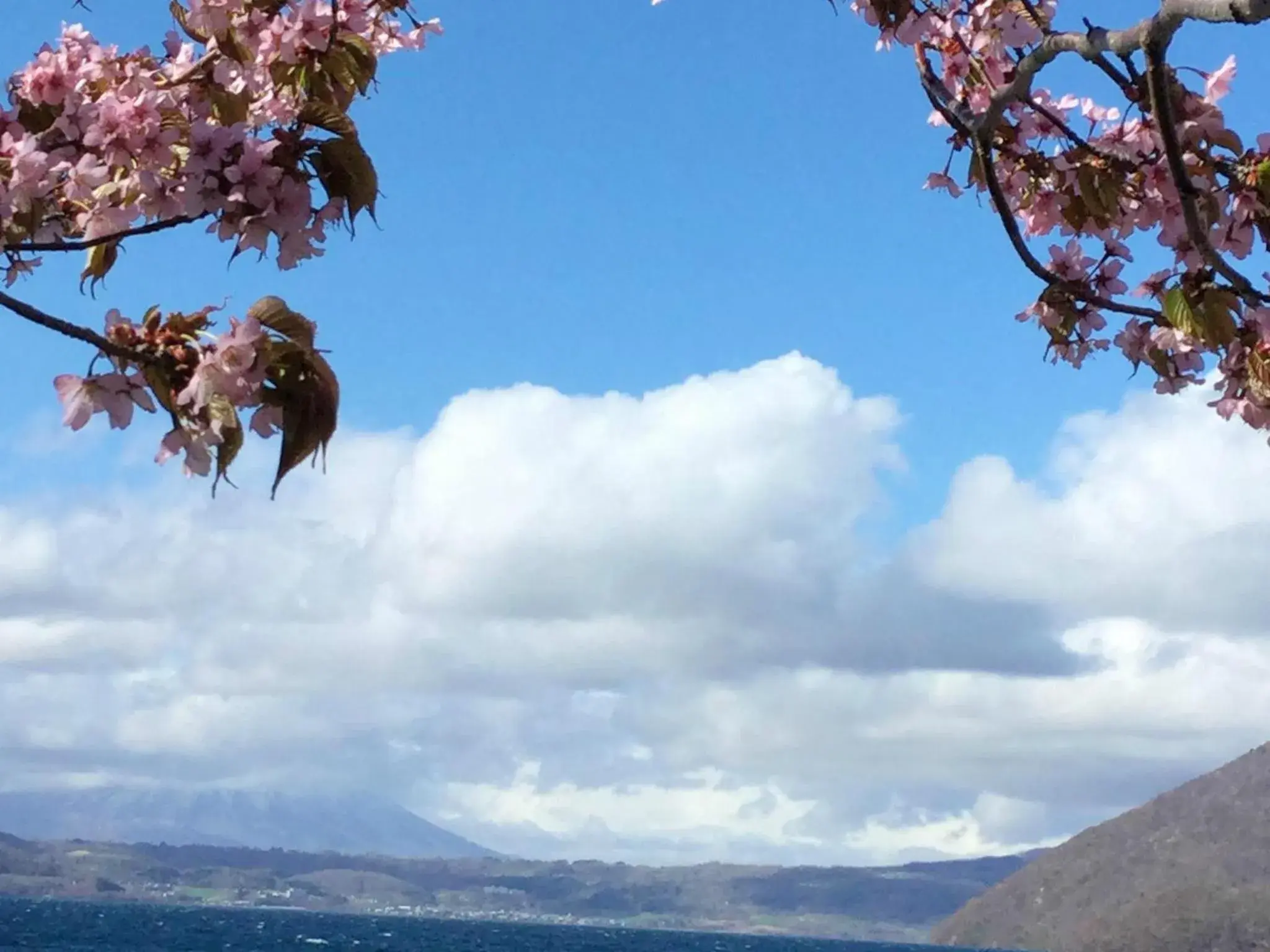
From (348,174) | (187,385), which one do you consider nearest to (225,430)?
(187,385)

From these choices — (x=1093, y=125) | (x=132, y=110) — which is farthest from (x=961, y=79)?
(x=132, y=110)

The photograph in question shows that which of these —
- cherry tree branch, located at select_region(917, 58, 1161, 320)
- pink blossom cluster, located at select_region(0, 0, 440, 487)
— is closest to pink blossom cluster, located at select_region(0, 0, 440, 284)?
pink blossom cluster, located at select_region(0, 0, 440, 487)

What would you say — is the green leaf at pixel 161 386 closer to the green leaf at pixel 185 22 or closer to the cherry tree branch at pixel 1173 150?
the green leaf at pixel 185 22

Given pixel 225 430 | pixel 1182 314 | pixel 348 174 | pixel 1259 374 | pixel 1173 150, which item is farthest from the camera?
pixel 1259 374

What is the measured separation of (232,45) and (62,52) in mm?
613

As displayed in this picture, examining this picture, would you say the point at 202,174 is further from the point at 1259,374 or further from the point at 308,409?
the point at 1259,374

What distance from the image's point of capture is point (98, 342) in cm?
434

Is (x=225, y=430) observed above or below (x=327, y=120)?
below

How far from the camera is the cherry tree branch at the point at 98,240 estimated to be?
4.90m

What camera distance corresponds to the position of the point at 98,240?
4855 mm

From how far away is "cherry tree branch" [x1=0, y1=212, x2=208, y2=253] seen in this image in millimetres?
4898

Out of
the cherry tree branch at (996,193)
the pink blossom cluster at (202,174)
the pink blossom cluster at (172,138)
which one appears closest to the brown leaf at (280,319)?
the pink blossom cluster at (202,174)

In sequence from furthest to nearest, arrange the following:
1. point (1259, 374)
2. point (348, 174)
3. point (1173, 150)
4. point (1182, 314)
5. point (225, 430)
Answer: point (1259, 374), point (1182, 314), point (1173, 150), point (348, 174), point (225, 430)

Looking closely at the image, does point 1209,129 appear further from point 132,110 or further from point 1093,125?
point 132,110
